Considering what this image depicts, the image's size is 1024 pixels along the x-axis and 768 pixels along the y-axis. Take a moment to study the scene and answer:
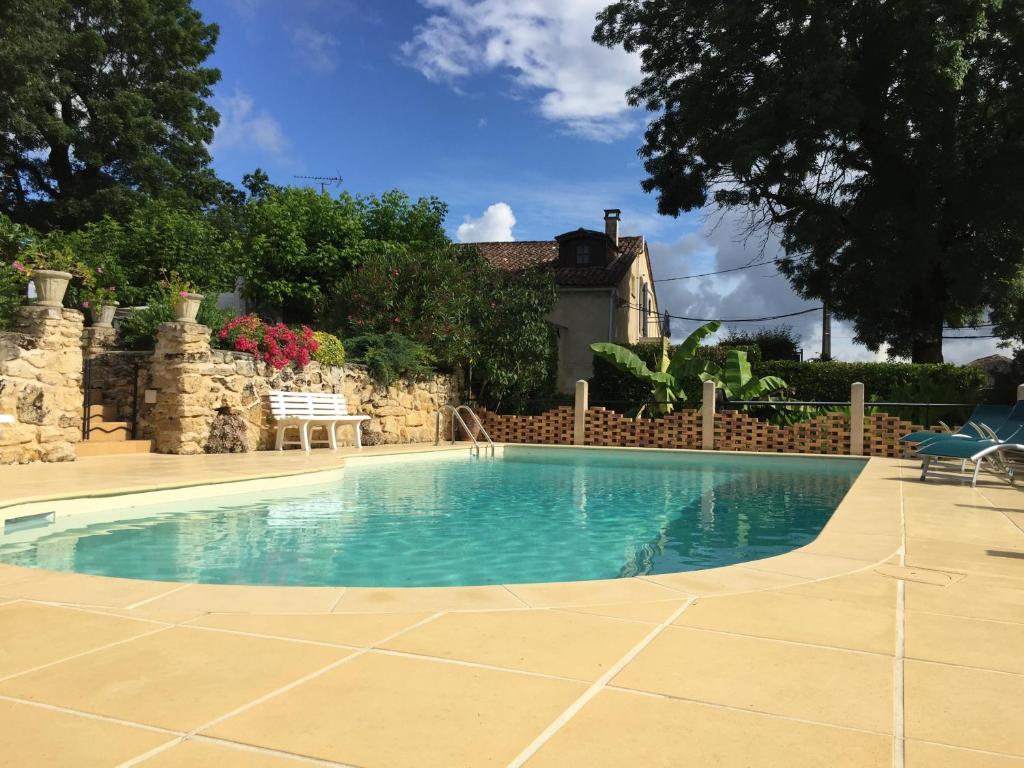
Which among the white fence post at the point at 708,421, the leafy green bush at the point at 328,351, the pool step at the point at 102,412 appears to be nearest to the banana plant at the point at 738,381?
the white fence post at the point at 708,421

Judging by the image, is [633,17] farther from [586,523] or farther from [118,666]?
[118,666]

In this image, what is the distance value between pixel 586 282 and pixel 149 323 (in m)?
17.7

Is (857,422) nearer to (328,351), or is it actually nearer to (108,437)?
(328,351)

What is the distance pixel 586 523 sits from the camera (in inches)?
268

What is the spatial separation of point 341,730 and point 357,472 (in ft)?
29.4

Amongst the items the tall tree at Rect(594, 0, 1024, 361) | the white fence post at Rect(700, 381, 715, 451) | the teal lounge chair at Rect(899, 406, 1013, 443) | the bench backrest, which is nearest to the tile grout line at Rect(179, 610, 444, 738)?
the teal lounge chair at Rect(899, 406, 1013, 443)

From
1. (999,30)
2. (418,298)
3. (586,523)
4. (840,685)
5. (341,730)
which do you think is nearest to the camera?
(341,730)

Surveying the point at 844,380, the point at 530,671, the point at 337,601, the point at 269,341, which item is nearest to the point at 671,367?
the point at 844,380

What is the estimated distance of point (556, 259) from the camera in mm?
28906

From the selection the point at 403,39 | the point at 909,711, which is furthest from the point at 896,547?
the point at 403,39

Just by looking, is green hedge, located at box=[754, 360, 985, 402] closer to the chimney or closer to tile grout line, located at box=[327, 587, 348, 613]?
the chimney

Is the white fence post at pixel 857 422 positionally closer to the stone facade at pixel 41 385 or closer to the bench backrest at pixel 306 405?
the bench backrest at pixel 306 405

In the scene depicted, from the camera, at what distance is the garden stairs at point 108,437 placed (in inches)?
387

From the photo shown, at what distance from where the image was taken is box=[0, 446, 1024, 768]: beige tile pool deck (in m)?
1.81
